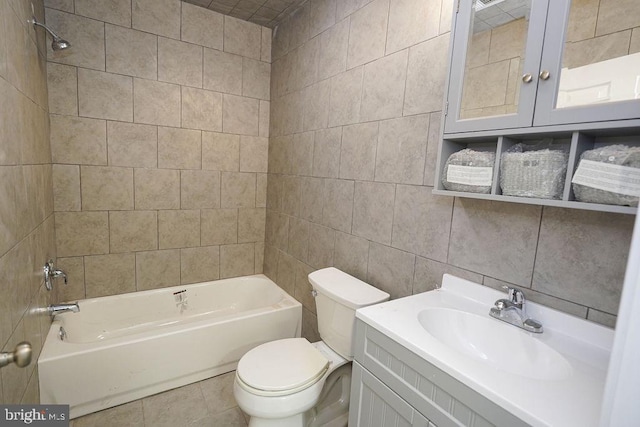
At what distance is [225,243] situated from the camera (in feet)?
9.50

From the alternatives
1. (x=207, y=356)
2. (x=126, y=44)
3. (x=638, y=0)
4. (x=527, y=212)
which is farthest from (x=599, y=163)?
(x=126, y=44)

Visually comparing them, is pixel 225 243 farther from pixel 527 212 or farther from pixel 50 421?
pixel 527 212

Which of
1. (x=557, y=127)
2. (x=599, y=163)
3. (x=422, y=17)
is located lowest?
(x=599, y=163)

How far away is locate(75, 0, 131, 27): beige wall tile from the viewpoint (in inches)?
84.1

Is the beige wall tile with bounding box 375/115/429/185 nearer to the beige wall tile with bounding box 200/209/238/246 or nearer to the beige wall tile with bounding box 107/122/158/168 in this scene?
the beige wall tile with bounding box 200/209/238/246

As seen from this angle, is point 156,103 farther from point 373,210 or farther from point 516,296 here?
point 516,296

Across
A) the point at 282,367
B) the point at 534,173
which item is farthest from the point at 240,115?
the point at 534,173


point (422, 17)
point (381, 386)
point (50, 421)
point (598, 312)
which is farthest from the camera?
point (422, 17)

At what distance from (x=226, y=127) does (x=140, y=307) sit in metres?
1.65

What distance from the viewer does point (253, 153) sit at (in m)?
2.91

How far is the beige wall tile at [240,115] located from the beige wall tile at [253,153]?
0.23ft

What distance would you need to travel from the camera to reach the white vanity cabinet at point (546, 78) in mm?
859

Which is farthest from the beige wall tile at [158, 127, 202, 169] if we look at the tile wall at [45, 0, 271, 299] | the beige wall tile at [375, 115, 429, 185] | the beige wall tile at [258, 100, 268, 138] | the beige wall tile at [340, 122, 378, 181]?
the beige wall tile at [375, 115, 429, 185]

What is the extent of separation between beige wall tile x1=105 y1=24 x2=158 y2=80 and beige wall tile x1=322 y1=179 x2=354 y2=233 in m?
1.62
